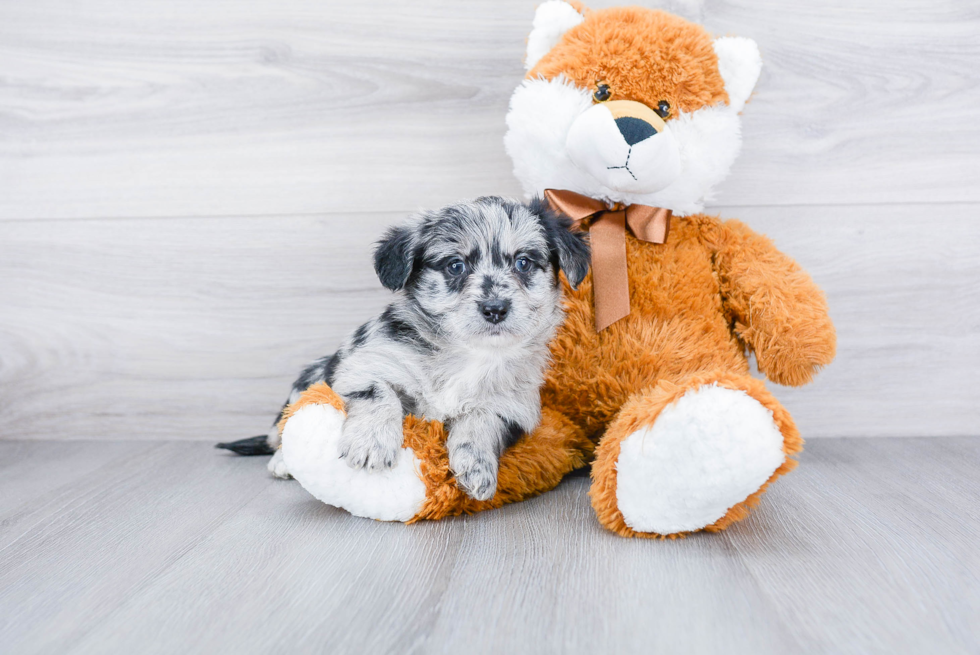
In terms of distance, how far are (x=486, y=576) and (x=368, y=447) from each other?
0.34m

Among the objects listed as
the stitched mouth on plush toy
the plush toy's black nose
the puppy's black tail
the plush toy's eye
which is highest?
the plush toy's eye

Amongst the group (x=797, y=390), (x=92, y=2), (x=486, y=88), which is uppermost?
(x=92, y=2)

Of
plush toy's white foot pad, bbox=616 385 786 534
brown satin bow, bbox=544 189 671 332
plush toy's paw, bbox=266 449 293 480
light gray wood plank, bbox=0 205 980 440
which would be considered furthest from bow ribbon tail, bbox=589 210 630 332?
plush toy's paw, bbox=266 449 293 480

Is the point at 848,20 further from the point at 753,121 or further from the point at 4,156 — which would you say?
the point at 4,156

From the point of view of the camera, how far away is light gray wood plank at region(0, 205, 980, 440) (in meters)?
2.03

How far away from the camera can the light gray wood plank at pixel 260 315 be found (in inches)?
79.8

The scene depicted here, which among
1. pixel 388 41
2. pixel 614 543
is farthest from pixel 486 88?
pixel 614 543

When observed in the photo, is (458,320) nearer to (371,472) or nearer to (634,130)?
(371,472)

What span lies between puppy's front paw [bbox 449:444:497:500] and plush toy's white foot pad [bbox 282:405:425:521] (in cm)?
8

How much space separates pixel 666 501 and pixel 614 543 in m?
0.13

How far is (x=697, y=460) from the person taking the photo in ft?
3.91

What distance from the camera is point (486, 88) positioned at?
203 cm

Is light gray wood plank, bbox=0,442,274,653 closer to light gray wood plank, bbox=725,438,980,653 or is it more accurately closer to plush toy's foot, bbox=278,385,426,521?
plush toy's foot, bbox=278,385,426,521

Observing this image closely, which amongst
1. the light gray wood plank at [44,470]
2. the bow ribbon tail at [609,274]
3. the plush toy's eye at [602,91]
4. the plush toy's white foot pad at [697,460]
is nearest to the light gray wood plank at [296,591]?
the plush toy's white foot pad at [697,460]
